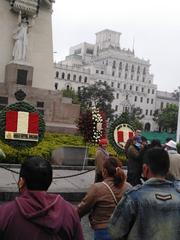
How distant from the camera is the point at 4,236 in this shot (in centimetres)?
261

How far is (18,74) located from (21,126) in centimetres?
1015

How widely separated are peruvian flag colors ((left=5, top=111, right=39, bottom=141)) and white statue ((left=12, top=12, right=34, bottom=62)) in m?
10.3

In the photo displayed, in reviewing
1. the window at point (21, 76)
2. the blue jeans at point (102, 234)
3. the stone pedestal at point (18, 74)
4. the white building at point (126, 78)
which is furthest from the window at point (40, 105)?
the white building at point (126, 78)

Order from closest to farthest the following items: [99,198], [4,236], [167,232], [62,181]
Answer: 1. [4,236]
2. [167,232]
3. [99,198]
4. [62,181]

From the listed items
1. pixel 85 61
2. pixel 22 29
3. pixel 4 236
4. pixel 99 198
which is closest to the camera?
pixel 4 236

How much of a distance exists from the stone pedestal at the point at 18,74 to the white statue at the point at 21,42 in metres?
0.43

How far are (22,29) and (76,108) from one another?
414 centimetres

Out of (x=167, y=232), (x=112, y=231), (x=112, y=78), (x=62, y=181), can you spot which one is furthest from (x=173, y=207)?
(x=112, y=78)

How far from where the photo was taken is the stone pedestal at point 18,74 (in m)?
20.2

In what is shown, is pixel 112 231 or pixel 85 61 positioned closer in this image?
pixel 112 231

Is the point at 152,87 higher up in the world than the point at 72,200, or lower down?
higher up

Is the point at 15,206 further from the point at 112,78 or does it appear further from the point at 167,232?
the point at 112,78

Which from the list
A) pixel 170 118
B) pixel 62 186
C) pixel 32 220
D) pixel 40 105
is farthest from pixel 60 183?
pixel 170 118

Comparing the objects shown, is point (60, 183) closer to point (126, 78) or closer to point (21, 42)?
point (21, 42)
